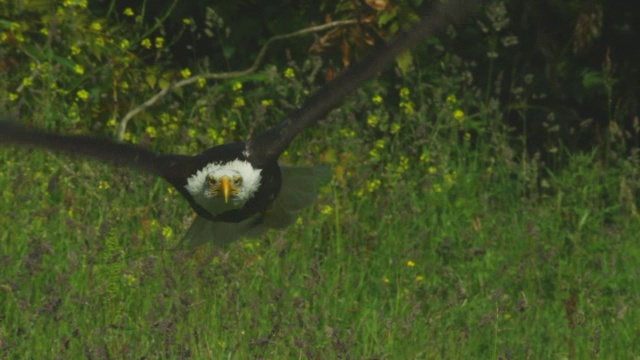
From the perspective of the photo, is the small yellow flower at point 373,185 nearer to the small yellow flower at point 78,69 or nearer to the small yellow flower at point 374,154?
the small yellow flower at point 374,154

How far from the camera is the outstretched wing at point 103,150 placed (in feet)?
15.7

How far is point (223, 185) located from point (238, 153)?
19 cm

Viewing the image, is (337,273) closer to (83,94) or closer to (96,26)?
(83,94)

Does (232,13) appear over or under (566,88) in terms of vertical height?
over

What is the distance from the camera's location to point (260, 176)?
5.02 meters

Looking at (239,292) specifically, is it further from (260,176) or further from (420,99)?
(420,99)

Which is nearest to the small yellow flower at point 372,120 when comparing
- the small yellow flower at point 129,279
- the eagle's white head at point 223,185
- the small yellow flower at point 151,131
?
the small yellow flower at point 151,131

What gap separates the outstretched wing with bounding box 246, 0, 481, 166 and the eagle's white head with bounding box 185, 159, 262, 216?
2.4 inches

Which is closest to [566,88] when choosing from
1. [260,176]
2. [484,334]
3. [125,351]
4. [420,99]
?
[420,99]

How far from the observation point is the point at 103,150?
4895 mm

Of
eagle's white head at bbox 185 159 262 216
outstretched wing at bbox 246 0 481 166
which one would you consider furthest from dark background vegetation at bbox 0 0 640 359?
outstretched wing at bbox 246 0 481 166

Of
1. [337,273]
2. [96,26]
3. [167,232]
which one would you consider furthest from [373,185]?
[96,26]

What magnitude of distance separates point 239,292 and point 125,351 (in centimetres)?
89

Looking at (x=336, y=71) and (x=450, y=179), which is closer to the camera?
(x=450, y=179)
